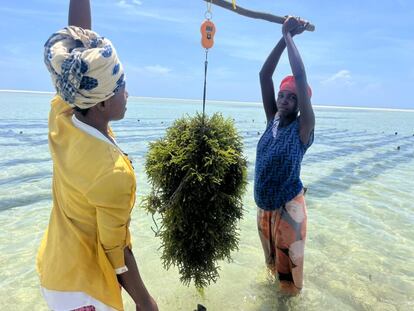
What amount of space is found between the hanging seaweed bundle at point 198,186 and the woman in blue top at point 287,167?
0.59 meters

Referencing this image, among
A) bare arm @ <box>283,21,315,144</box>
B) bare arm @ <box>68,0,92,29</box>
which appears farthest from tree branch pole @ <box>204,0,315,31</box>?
bare arm @ <box>68,0,92,29</box>

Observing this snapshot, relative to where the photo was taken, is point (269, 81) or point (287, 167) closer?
point (287, 167)

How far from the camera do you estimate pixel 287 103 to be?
343cm

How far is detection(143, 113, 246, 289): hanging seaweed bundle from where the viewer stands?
269 cm

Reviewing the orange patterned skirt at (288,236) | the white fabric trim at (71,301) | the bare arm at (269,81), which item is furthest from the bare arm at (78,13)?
the orange patterned skirt at (288,236)

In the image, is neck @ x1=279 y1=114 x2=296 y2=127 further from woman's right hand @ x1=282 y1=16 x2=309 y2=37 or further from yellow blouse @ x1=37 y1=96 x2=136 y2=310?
yellow blouse @ x1=37 y1=96 x2=136 y2=310

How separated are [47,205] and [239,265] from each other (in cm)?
413

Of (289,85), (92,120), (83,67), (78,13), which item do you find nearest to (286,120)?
(289,85)

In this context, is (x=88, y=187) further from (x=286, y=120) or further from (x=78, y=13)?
(x=286, y=120)

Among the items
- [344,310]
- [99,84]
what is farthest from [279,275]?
[99,84]

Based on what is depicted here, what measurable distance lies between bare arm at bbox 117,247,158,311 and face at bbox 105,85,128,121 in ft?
2.13

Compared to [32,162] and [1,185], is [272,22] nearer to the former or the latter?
[1,185]

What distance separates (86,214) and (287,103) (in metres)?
2.35

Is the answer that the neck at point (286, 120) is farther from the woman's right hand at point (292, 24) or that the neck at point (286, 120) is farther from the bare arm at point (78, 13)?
the bare arm at point (78, 13)
